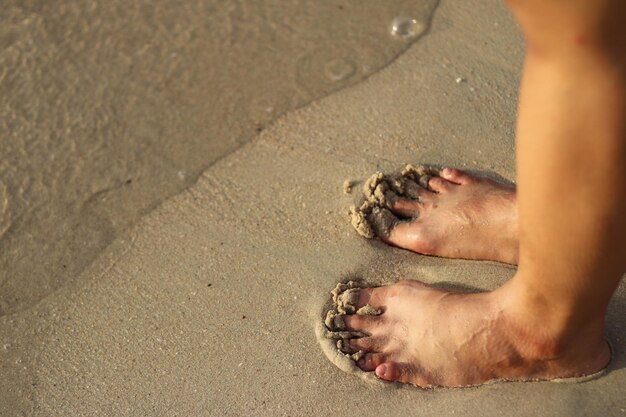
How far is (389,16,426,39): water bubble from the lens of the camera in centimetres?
287

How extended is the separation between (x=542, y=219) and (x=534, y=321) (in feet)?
1.00

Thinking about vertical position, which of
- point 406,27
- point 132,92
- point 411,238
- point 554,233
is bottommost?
point 132,92

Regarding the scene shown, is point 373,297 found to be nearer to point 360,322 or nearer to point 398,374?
point 360,322

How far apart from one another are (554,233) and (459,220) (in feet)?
2.23

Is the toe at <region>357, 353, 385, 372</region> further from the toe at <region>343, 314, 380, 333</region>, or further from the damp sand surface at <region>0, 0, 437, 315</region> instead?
the damp sand surface at <region>0, 0, 437, 315</region>

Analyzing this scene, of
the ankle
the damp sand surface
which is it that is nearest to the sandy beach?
the damp sand surface

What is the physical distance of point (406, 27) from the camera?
2.90 m

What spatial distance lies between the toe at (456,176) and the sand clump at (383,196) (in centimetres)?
5

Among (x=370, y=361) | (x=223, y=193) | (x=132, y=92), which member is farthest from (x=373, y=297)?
(x=132, y=92)

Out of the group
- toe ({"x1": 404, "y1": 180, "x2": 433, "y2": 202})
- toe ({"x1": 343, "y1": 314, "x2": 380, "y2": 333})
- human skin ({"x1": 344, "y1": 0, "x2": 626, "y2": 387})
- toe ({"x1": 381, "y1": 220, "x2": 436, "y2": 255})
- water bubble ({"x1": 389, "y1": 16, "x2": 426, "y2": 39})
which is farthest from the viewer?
water bubble ({"x1": 389, "y1": 16, "x2": 426, "y2": 39})

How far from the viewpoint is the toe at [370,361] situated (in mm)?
1849

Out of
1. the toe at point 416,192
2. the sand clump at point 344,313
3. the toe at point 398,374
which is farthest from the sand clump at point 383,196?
the toe at point 398,374

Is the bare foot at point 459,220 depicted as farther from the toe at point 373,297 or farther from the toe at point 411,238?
the toe at point 373,297

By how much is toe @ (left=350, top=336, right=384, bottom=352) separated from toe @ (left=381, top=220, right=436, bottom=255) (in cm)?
30
